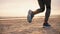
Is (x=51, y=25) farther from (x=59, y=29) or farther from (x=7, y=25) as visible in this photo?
(x=7, y=25)

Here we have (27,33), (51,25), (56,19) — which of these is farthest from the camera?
(56,19)

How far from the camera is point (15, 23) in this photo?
312 cm

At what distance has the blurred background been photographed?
3.44 metres

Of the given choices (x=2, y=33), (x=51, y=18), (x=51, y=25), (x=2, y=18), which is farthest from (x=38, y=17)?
(x=2, y=33)

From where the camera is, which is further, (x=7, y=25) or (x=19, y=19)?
(x=19, y=19)

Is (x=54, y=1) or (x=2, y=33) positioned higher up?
(x=54, y=1)

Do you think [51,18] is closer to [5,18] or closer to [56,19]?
[56,19]

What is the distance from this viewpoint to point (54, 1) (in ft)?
11.3

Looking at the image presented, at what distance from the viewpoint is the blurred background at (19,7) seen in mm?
3436

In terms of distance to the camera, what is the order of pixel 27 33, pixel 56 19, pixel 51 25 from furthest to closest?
pixel 56 19, pixel 51 25, pixel 27 33

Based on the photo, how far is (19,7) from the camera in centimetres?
348

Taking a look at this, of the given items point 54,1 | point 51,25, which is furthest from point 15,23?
point 54,1

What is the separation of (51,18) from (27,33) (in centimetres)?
90

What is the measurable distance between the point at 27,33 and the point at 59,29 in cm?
55
